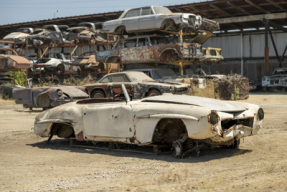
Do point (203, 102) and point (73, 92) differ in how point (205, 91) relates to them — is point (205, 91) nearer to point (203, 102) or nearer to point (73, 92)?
point (73, 92)

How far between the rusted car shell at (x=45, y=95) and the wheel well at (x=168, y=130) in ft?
21.7

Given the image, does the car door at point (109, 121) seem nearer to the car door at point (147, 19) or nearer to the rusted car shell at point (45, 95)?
the rusted car shell at point (45, 95)

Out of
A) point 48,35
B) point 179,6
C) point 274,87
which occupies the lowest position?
point 274,87

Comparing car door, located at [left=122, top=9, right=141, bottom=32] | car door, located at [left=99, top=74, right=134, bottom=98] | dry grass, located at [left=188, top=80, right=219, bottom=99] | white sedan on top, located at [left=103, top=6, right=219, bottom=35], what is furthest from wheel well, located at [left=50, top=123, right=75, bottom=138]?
car door, located at [left=122, top=9, right=141, bottom=32]

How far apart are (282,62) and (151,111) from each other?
20.4 metres

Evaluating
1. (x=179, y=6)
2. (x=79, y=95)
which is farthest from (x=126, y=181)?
(x=179, y=6)

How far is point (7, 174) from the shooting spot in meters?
4.87

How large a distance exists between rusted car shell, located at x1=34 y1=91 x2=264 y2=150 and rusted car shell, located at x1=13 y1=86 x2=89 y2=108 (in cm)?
556

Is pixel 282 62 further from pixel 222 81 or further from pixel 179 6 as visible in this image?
pixel 222 81

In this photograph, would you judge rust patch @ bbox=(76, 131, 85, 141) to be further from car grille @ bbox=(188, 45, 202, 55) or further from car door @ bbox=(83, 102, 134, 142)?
car grille @ bbox=(188, 45, 202, 55)

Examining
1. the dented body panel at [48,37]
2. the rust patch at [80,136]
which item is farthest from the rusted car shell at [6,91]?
the rust patch at [80,136]

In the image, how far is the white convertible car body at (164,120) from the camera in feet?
17.2

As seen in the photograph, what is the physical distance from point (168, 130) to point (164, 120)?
0.34 meters

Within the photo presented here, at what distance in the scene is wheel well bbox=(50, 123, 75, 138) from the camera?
7.05m
